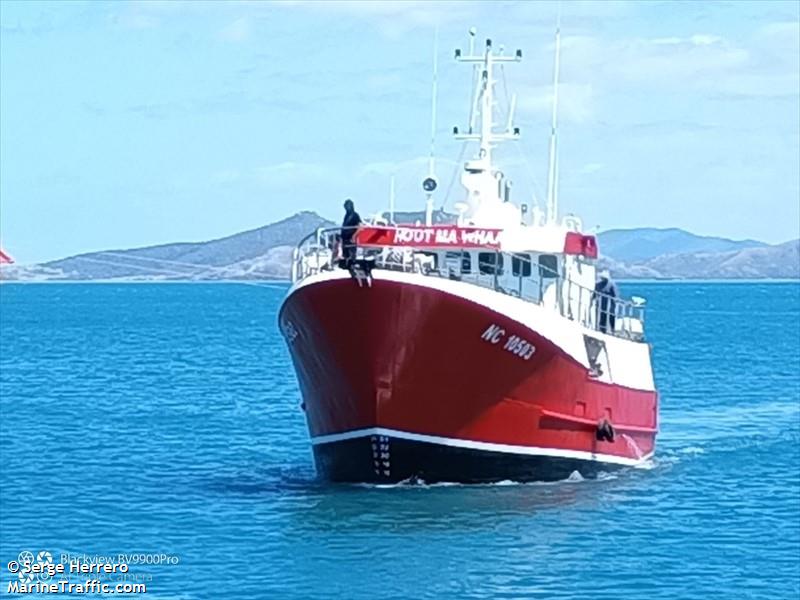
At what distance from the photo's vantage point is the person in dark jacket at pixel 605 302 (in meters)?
38.7

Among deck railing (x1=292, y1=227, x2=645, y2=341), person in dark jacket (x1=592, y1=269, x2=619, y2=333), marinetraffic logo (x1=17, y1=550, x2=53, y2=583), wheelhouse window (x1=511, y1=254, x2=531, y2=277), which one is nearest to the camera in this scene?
marinetraffic logo (x1=17, y1=550, x2=53, y2=583)

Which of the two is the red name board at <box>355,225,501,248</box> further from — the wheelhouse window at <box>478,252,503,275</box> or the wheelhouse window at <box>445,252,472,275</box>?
the wheelhouse window at <box>445,252,472,275</box>

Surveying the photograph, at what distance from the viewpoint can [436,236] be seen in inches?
1315

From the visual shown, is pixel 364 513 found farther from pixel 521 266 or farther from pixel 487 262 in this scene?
pixel 521 266

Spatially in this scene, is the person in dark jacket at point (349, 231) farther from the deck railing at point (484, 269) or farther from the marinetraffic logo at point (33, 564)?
the marinetraffic logo at point (33, 564)

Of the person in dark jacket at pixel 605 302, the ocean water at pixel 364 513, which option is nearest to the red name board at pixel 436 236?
the ocean water at pixel 364 513

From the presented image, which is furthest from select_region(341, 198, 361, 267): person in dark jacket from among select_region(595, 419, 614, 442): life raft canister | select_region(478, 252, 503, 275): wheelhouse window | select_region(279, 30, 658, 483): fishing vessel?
select_region(595, 419, 614, 442): life raft canister

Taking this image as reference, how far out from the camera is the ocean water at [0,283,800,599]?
88.2 ft

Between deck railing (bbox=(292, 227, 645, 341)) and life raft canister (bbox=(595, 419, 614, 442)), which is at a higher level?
deck railing (bbox=(292, 227, 645, 341))

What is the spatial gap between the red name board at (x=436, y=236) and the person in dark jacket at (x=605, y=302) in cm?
503

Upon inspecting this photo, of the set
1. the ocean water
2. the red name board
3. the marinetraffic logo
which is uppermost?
the red name board

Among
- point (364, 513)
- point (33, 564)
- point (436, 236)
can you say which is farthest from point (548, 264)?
point (33, 564)

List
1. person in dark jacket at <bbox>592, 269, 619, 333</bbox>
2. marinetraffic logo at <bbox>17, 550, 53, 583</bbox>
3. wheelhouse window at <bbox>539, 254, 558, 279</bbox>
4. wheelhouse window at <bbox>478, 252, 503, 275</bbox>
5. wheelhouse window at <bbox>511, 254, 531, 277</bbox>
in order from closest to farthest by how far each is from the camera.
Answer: marinetraffic logo at <bbox>17, 550, 53, 583</bbox>
wheelhouse window at <bbox>478, 252, 503, 275</bbox>
wheelhouse window at <bbox>511, 254, 531, 277</bbox>
wheelhouse window at <bbox>539, 254, 558, 279</bbox>
person in dark jacket at <bbox>592, 269, 619, 333</bbox>

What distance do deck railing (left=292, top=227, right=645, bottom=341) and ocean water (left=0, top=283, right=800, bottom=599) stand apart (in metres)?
3.64
